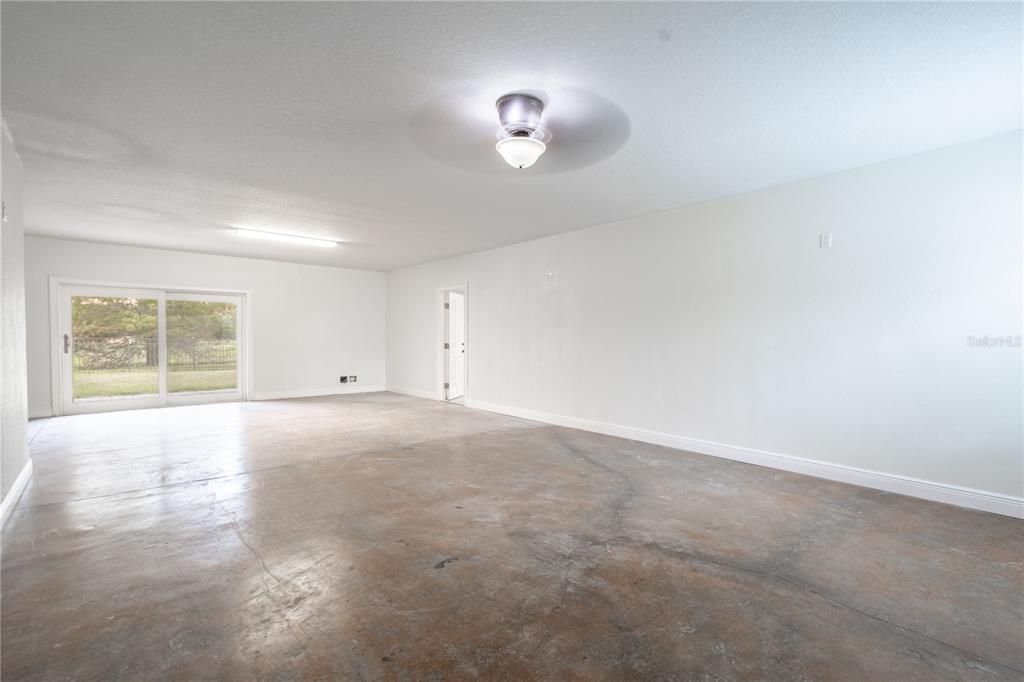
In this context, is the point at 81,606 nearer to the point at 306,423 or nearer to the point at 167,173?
the point at 167,173

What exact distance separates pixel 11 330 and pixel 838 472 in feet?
20.6

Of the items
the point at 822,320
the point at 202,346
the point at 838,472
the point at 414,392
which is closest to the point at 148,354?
the point at 202,346

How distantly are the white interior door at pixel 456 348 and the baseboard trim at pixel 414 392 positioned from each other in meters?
0.26

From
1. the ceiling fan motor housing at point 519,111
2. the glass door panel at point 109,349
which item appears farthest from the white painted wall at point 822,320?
the glass door panel at point 109,349

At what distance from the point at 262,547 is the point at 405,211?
3.52 meters

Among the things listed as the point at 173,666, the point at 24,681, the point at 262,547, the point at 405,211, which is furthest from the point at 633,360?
the point at 24,681

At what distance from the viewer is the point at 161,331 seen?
287 inches

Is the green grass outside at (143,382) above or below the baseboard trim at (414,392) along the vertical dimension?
above

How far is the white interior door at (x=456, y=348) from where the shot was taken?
841 cm

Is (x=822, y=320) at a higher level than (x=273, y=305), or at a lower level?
lower

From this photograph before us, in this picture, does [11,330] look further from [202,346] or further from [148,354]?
[202,346]

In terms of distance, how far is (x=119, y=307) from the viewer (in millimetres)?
6957

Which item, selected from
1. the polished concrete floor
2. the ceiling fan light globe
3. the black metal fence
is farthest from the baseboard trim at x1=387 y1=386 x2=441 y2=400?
the ceiling fan light globe

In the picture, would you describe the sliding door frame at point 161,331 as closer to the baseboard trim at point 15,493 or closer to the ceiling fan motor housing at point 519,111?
the baseboard trim at point 15,493
